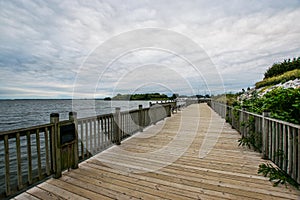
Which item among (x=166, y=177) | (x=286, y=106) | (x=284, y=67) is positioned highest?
(x=284, y=67)

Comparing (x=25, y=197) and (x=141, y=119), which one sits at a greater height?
(x=141, y=119)

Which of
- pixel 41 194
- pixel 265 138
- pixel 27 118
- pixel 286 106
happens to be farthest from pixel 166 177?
pixel 27 118

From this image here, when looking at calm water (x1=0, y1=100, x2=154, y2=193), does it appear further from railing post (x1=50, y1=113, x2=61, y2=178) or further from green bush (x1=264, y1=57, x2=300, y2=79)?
green bush (x1=264, y1=57, x2=300, y2=79)

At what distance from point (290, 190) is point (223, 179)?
2.50ft

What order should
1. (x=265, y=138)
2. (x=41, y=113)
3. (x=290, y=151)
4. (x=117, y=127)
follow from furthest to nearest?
1. (x=41, y=113)
2. (x=117, y=127)
3. (x=265, y=138)
4. (x=290, y=151)

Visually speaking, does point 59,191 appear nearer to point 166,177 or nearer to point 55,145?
point 55,145

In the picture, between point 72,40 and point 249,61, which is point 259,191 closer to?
point 72,40

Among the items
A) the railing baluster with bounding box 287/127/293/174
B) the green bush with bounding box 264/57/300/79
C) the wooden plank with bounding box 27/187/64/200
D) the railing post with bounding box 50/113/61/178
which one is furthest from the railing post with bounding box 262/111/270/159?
the green bush with bounding box 264/57/300/79

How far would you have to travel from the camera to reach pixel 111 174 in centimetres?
258

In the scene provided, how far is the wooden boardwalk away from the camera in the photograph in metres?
2.01

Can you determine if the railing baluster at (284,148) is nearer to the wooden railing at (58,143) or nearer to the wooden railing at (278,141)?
the wooden railing at (278,141)

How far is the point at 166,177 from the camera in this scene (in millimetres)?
2463

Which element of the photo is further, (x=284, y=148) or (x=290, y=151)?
(x=284, y=148)

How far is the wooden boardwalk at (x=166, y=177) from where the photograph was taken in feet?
6.59
